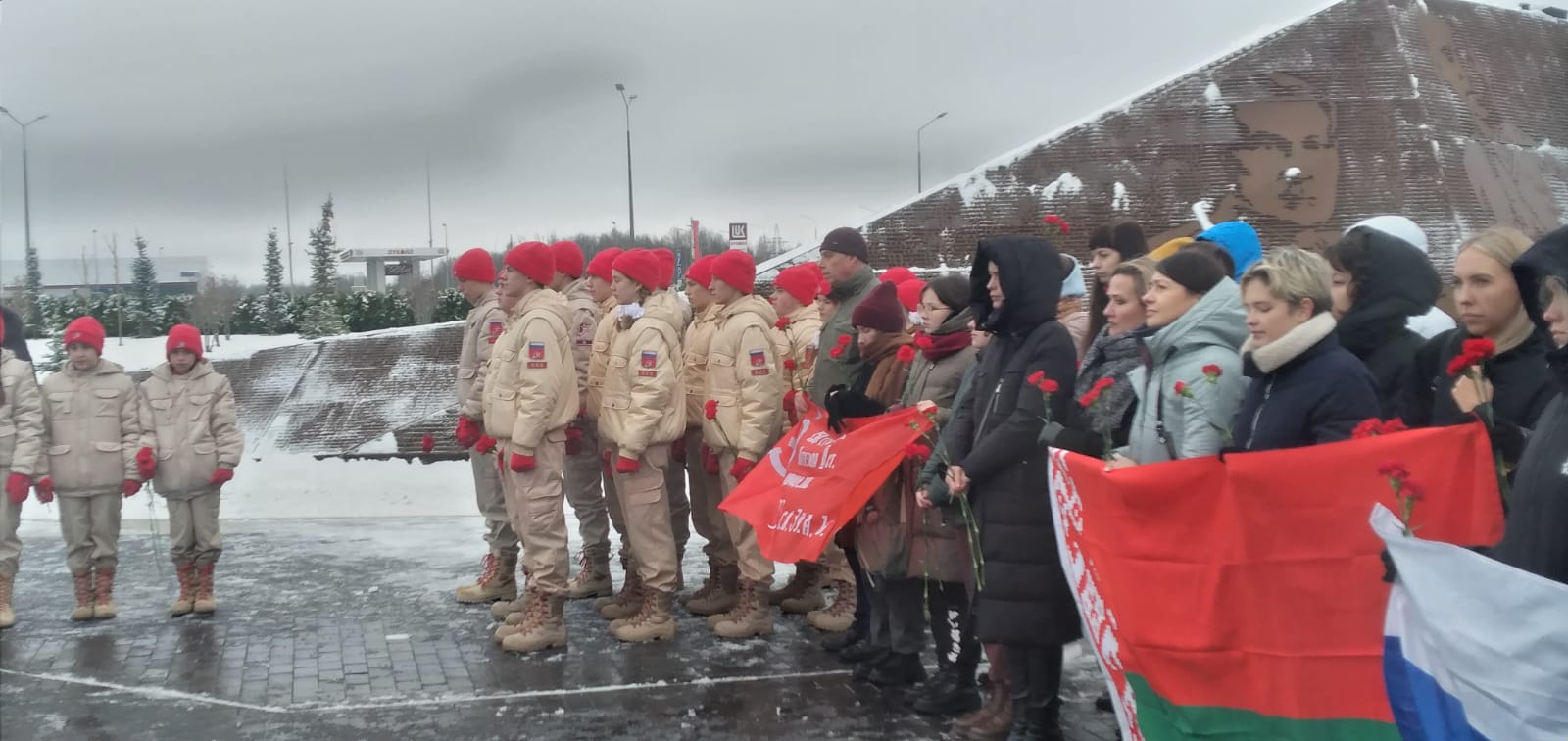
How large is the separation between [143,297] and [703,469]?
27.0 m

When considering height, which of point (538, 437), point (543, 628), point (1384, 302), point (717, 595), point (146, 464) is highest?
point (1384, 302)

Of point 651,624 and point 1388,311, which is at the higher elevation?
point 1388,311

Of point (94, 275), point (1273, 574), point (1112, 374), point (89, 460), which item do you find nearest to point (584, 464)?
point (89, 460)

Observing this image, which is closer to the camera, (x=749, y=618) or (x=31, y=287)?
(x=749, y=618)

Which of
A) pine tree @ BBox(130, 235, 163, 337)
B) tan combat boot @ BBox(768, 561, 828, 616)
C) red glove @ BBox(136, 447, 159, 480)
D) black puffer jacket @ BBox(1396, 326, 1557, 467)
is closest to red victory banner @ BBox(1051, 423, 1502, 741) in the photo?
black puffer jacket @ BBox(1396, 326, 1557, 467)

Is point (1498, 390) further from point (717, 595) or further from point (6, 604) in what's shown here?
point (6, 604)

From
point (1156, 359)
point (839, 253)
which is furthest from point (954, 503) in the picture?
point (839, 253)

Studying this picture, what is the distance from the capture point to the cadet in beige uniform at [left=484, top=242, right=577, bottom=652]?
25.0 ft

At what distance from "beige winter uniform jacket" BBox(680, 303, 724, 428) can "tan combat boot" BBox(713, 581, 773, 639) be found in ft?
3.93

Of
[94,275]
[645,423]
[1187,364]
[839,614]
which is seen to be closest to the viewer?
[1187,364]

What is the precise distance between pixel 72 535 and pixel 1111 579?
7.17 metres

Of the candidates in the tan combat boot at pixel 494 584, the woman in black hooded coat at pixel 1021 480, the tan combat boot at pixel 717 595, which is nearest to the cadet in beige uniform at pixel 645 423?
the tan combat boot at pixel 717 595

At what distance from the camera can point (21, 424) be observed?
8555mm

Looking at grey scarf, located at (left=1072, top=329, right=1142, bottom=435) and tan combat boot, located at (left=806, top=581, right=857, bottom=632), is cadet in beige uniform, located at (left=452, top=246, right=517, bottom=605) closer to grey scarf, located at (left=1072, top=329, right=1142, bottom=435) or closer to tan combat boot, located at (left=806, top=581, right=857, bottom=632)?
tan combat boot, located at (left=806, top=581, right=857, bottom=632)
